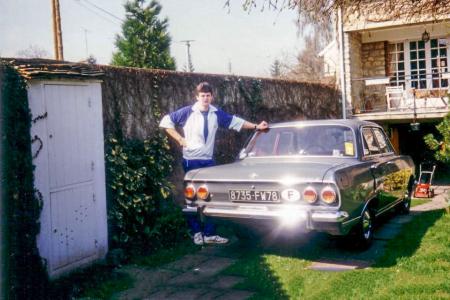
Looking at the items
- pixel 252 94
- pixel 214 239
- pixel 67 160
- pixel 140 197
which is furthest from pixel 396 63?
pixel 67 160

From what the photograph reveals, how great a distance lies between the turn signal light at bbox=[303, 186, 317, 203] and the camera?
4.86 metres

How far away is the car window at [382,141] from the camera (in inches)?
276

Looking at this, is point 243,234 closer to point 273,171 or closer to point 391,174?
point 273,171

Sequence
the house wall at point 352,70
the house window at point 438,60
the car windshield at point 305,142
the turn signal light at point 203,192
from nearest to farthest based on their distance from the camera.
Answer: the turn signal light at point 203,192
the car windshield at point 305,142
the house wall at point 352,70
the house window at point 438,60

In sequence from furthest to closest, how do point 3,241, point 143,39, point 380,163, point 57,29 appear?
1. point 143,39
2. point 57,29
3. point 380,163
4. point 3,241

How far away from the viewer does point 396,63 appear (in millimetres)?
16875

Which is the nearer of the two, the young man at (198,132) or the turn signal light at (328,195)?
the turn signal light at (328,195)

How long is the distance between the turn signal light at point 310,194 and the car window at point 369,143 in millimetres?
1621

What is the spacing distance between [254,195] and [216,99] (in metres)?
4.01

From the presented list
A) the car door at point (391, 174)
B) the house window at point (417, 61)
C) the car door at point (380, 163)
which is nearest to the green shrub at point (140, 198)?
the car door at point (380, 163)

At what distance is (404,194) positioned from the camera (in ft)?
24.8

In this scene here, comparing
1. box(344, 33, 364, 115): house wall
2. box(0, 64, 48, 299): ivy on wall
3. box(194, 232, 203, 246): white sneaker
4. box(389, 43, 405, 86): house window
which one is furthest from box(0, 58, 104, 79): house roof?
box(389, 43, 405, 86): house window

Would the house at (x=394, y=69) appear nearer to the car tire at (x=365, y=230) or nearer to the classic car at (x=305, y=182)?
the classic car at (x=305, y=182)

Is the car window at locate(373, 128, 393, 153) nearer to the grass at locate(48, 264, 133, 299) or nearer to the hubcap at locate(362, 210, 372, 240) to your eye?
the hubcap at locate(362, 210, 372, 240)
